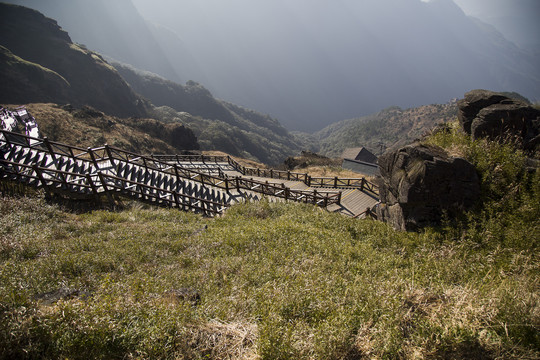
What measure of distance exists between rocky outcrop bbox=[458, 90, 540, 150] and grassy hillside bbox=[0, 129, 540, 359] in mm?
665

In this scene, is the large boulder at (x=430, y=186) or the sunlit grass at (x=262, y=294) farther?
the large boulder at (x=430, y=186)

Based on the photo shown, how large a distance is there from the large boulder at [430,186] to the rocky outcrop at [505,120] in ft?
5.18

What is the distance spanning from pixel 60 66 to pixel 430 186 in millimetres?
112349

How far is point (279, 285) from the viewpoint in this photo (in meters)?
3.91

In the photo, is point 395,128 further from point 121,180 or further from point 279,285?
point 279,285

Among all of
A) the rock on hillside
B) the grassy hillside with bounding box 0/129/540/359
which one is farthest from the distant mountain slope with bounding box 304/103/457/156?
the rock on hillside

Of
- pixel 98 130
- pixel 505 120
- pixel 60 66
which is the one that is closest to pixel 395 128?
pixel 98 130

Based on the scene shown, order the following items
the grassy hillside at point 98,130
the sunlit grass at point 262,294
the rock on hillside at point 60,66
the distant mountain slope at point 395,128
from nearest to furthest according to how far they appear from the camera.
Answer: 1. the sunlit grass at point 262,294
2. the grassy hillside at point 98,130
3. the rock on hillside at point 60,66
4. the distant mountain slope at point 395,128

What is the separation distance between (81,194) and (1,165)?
3079mm

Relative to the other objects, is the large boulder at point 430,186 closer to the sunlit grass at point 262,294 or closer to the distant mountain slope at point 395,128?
the sunlit grass at point 262,294

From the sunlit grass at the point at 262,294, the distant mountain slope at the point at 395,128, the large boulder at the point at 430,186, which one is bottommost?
the sunlit grass at the point at 262,294

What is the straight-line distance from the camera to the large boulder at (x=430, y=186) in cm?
621

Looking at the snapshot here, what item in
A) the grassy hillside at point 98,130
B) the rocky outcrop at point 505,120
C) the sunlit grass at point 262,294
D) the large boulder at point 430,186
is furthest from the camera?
the grassy hillside at point 98,130

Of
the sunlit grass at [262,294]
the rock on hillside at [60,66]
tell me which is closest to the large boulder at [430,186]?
the sunlit grass at [262,294]
